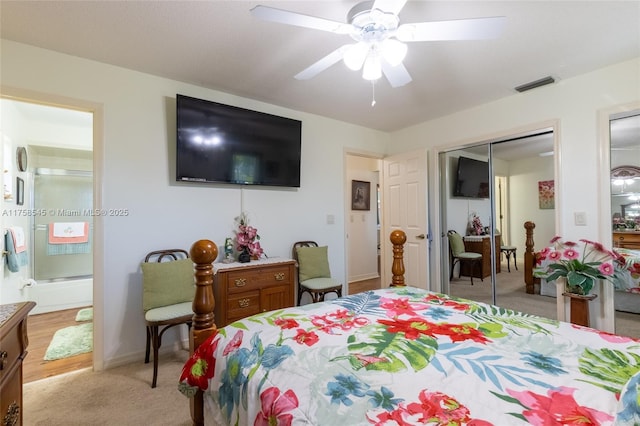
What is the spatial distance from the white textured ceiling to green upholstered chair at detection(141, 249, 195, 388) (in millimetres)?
1631

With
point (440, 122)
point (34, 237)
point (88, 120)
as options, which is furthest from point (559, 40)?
point (34, 237)

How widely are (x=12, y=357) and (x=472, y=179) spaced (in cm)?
387

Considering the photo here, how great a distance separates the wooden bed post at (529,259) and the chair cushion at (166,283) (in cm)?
328

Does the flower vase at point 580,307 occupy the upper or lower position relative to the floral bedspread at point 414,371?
lower

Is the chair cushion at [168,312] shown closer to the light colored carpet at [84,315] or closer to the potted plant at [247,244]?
the potted plant at [247,244]

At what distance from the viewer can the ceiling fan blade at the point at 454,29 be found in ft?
4.43

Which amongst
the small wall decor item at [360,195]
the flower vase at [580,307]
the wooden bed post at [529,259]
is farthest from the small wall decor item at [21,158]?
the flower vase at [580,307]

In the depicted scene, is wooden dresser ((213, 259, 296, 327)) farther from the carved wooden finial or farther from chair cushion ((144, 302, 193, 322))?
the carved wooden finial

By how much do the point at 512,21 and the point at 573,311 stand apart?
7.75 feet

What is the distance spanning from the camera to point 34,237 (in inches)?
151

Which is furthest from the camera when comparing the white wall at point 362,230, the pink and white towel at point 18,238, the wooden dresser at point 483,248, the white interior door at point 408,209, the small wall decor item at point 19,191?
the white wall at point 362,230

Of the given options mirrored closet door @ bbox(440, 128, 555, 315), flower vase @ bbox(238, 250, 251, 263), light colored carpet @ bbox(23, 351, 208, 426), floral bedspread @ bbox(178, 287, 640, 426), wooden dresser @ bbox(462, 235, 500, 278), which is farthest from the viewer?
wooden dresser @ bbox(462, 235, 500, 278)

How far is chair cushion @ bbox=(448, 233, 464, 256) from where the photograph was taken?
3586mm

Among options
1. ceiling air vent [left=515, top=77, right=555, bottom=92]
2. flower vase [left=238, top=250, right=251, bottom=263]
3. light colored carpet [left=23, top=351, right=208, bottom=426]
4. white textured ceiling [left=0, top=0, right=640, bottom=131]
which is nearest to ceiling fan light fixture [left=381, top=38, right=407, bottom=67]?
white textured ceiling [left=0, top=0, right=640, bottom=131]
